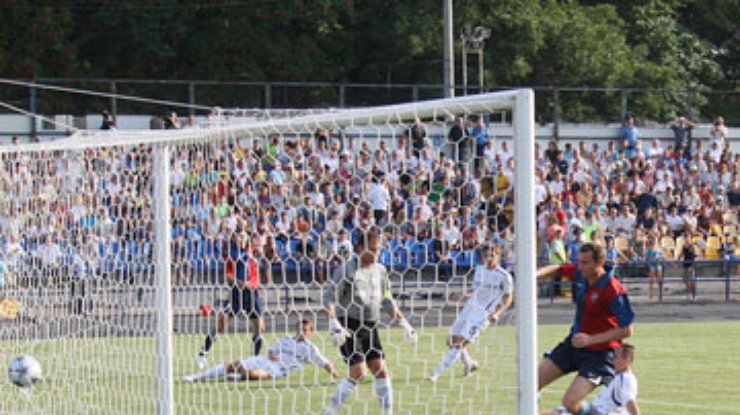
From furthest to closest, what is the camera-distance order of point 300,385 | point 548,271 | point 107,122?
point 107,122 < point 300,385 < point 548,271

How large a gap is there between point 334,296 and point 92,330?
3074 millimetres

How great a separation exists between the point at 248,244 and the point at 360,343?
5.14ft

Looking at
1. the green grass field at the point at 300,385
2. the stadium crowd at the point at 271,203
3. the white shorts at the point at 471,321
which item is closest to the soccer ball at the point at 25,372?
the green grass field at the point at 300,385

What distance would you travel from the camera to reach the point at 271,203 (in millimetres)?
11789

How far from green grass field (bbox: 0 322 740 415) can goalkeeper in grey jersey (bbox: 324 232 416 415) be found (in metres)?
0.61

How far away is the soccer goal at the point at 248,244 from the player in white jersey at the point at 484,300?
0.39ft

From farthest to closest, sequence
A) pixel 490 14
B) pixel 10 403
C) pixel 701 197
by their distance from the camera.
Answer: pixel 490 14, pixel 701 197, pixel 10 403

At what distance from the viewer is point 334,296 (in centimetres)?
1155

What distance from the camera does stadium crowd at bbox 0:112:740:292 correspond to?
988cm

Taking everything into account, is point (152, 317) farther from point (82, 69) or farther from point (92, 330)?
point (82, 69)

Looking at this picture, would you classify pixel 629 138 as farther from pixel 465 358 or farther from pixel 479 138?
pixel 479 138

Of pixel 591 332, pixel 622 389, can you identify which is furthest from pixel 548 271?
pixel 622 389

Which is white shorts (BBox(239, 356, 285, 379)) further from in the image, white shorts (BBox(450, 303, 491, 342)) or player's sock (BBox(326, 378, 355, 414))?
white shorts (BBox(450, 303, 491, 342))

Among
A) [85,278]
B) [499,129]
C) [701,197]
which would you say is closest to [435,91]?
[701,197]
